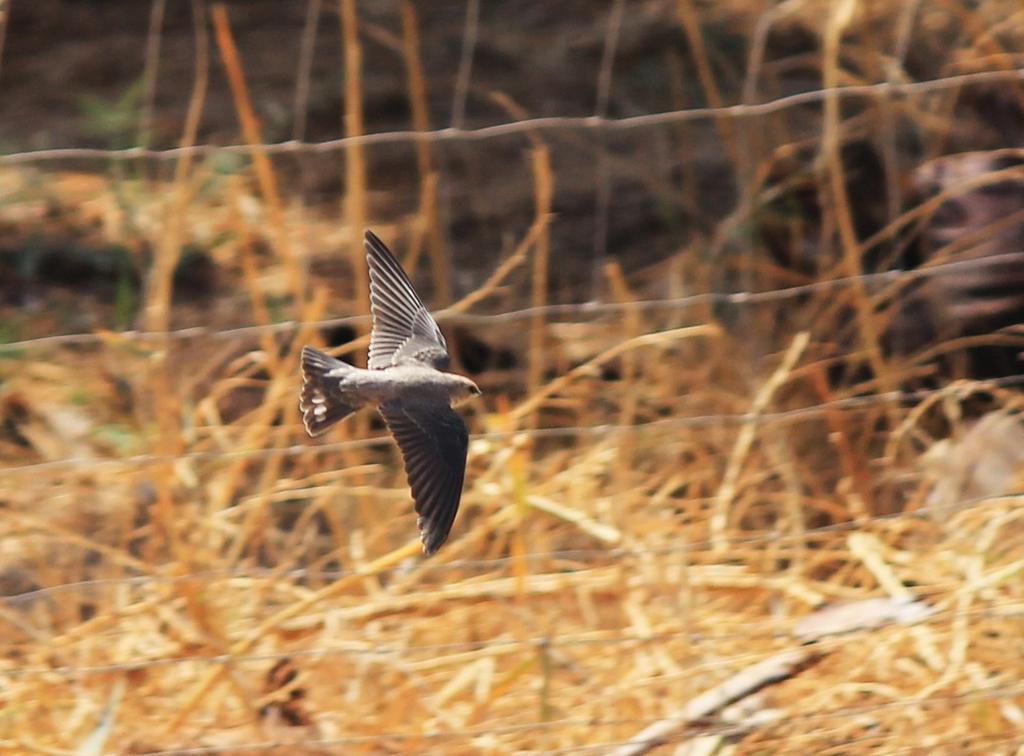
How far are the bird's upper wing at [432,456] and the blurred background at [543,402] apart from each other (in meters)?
0.44

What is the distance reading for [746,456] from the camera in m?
2.77

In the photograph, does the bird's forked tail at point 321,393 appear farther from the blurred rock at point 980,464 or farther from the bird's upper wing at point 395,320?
the blurred rock at point 980,464

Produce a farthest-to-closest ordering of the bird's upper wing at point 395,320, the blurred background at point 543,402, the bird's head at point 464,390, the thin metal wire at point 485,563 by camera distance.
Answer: the blurred background at point 543,402 < the thin metal wire at point 485,563 < the bird's upper wing at point 395,320 < the bird's head at point 464,390

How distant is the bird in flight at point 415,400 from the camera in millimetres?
1532

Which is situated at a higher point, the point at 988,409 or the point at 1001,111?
the point at 1001,111

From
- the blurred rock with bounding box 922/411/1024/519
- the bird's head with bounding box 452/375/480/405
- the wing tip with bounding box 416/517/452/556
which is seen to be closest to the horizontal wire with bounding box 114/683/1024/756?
the blurred rock with bounding box 922/411/1024/519

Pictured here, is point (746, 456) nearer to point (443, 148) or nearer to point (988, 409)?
point (988, 409)

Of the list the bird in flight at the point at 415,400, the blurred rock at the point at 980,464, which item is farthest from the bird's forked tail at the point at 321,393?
the blurred rock at the point at 980,464

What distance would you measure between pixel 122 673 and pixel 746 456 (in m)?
1.09

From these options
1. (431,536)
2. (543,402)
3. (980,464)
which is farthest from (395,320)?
(980,464)

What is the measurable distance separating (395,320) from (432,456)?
0.53ft

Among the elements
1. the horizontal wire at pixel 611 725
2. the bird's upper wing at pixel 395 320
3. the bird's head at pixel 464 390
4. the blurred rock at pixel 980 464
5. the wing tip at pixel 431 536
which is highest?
the bird's upper wing at pixel 395 320

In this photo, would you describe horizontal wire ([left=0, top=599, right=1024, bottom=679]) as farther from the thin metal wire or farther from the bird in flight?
the bird in flight

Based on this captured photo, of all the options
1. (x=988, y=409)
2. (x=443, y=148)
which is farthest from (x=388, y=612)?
(x=443, y=148)
